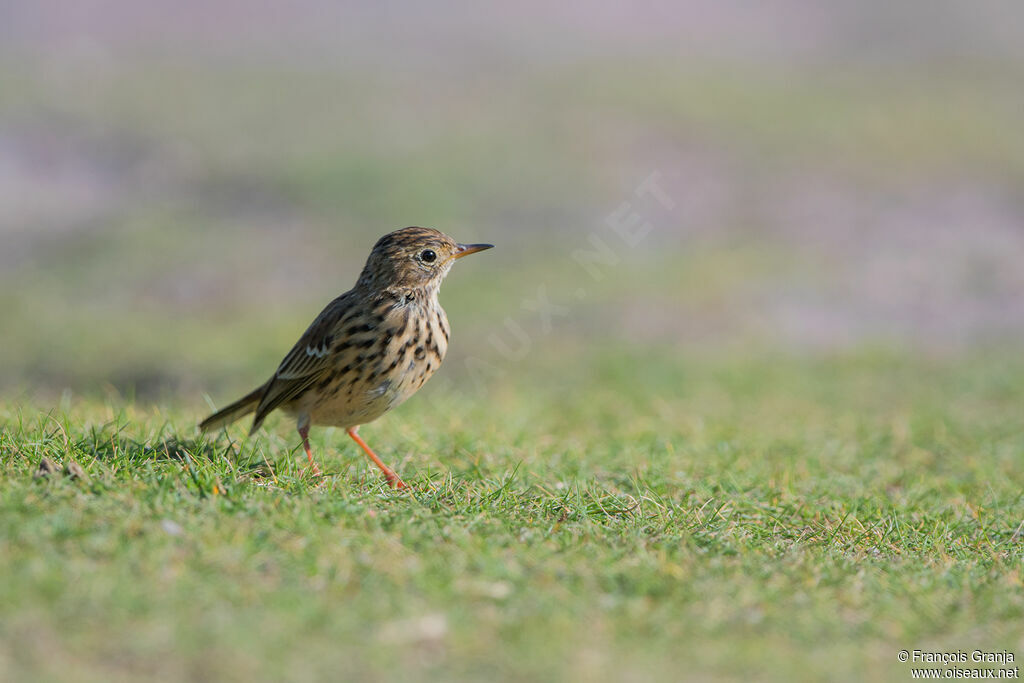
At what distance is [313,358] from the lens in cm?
626

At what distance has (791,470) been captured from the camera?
23.4ft

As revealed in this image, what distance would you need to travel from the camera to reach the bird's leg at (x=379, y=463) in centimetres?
570

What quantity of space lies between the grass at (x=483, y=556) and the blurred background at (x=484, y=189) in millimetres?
3164

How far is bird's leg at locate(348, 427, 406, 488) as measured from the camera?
570 centimetres

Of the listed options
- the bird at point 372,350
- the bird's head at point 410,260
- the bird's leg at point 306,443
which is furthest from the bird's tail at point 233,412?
the bird's head at point 410,260

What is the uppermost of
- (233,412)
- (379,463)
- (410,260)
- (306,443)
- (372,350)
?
(410,260)

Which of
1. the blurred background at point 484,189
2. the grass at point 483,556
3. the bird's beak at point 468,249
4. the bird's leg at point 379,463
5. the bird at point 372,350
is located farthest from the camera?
the blurred background at point 484,189

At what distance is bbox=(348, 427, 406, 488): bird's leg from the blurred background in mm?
2567

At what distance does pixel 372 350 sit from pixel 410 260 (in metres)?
0.70

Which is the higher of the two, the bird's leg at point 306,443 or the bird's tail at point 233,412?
the bird's tail at point 233,412

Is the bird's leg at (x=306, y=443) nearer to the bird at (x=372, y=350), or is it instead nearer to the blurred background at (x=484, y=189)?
the bird at (x=372, y=350)

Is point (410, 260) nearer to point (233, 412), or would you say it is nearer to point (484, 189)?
point (233, 412)

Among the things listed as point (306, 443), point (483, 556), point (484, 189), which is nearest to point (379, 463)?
point (306, 443)

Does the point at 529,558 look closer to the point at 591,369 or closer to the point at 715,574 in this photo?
the point at 715,574
